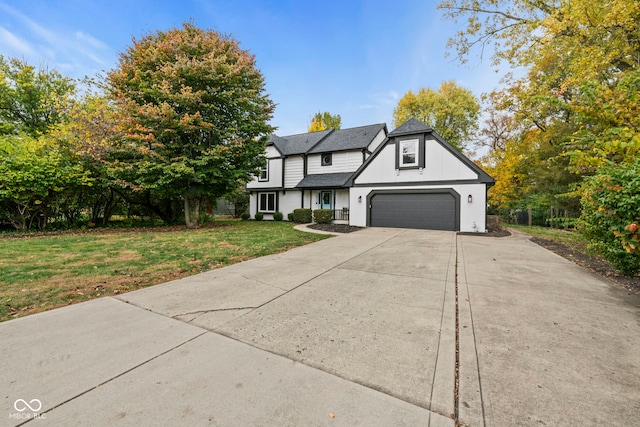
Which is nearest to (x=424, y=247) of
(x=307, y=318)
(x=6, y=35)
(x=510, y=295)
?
(x=510, y=295)

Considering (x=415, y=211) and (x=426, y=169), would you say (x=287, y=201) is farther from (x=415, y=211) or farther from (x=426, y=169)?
(x=426, y=169)

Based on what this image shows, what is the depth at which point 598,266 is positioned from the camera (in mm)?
5625

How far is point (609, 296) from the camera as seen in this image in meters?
3.83

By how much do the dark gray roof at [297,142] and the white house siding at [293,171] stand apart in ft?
1.80

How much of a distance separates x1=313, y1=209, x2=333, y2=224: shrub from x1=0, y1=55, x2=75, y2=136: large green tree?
18.2m

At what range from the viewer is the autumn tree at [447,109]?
25.6 m

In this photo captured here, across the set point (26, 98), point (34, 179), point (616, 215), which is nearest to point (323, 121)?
point (26, 98)

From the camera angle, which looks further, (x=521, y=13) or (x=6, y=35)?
(x=6, y=35)

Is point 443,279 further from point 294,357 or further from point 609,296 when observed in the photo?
point 294,357

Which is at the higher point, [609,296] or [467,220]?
[467,220]

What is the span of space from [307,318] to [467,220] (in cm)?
1160

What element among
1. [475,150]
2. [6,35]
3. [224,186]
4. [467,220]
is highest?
[6,35]

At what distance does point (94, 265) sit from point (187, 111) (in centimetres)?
929

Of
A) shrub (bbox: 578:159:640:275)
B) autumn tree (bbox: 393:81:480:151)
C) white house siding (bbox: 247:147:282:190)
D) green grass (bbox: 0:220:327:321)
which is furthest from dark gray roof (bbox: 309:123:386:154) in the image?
shrub (bbox: 578:159:640:275)
